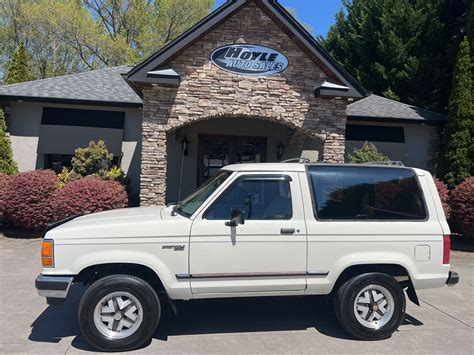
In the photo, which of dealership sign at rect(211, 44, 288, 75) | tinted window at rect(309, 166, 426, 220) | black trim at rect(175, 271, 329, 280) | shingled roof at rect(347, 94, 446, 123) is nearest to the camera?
black trim at rect(175, 271, 329, 280)

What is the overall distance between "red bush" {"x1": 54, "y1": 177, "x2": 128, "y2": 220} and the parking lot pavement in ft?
10.9

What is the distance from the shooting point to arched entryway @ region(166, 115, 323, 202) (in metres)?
14.9

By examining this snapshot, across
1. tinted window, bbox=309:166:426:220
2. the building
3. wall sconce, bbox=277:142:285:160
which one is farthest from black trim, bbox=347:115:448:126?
tinted window, bbox=309:166:426:220

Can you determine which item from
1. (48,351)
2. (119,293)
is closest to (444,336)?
(119,293)

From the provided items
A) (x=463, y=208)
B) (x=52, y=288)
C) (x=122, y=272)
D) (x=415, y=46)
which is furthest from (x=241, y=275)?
(x=415, y=46)

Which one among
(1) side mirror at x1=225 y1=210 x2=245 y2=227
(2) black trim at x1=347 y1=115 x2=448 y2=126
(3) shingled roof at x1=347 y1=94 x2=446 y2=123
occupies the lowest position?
(1) side mirror at x1=225 y1=210 x2=245 y2=227

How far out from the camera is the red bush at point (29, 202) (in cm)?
1062

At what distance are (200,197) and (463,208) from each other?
8.15m

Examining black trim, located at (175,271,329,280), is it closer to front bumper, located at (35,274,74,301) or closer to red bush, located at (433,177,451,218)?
front bumper, located at (35,274,74,301)

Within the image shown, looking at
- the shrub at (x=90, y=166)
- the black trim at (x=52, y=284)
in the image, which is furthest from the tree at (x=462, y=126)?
the black trim at (x=52, y=284)

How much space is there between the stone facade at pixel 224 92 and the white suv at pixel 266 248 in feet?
18.7

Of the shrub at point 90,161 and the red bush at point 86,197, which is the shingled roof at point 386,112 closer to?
the shrub at point 90,161

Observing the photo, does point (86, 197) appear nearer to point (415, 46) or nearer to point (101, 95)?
point (101, 95)

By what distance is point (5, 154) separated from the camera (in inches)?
503
